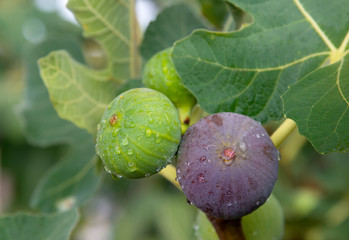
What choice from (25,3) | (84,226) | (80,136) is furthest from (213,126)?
(25,3)

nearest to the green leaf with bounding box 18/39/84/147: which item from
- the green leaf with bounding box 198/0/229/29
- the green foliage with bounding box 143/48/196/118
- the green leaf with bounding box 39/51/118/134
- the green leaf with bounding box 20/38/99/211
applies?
the green leaf with bounding box 20/38/99/211

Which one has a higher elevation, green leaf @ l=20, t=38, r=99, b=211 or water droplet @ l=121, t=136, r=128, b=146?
water droplet @ l=121, t=136, r=128, b=146

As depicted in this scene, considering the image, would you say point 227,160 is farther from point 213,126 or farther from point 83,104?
point 83,104

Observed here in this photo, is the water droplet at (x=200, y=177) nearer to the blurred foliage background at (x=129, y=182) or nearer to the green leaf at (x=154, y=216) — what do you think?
the blurred foliage background at (x=129, y=182)

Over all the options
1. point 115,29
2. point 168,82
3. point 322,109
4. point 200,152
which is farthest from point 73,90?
point 322,109

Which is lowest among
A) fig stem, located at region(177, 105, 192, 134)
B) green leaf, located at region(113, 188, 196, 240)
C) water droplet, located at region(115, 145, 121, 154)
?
green leaf, located at region(113, 188, 196, 240)

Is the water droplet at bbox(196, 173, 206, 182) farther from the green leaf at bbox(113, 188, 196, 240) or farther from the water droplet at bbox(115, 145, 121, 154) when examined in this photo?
the green leaf at bbox(113, 188, 196, 240)
